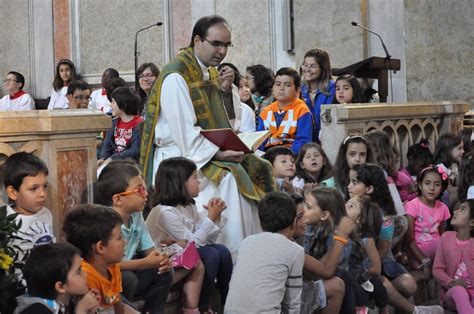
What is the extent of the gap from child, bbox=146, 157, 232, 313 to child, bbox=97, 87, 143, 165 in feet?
6.85

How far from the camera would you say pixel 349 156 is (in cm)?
784

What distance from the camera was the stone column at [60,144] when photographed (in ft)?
17.5

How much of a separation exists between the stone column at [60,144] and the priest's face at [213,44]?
1.48m

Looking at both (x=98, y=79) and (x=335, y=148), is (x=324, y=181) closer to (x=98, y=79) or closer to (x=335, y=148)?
(x=335, y=148)

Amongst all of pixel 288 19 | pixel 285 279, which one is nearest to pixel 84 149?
pixel 285 279

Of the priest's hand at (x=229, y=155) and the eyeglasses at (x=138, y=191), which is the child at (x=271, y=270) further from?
the priest's hand at (x=229, y=155)

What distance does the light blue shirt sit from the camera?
5.59m

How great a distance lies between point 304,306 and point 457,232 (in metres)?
1.84

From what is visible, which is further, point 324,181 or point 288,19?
point 288,19

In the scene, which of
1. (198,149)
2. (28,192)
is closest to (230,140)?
(198,149)

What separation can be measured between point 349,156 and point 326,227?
4.77ft

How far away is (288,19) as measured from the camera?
44.7ft

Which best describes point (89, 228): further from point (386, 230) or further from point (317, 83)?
point (317, 83)

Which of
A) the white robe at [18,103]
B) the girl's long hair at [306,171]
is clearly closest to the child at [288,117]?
the girl's long hair at [306,171]
